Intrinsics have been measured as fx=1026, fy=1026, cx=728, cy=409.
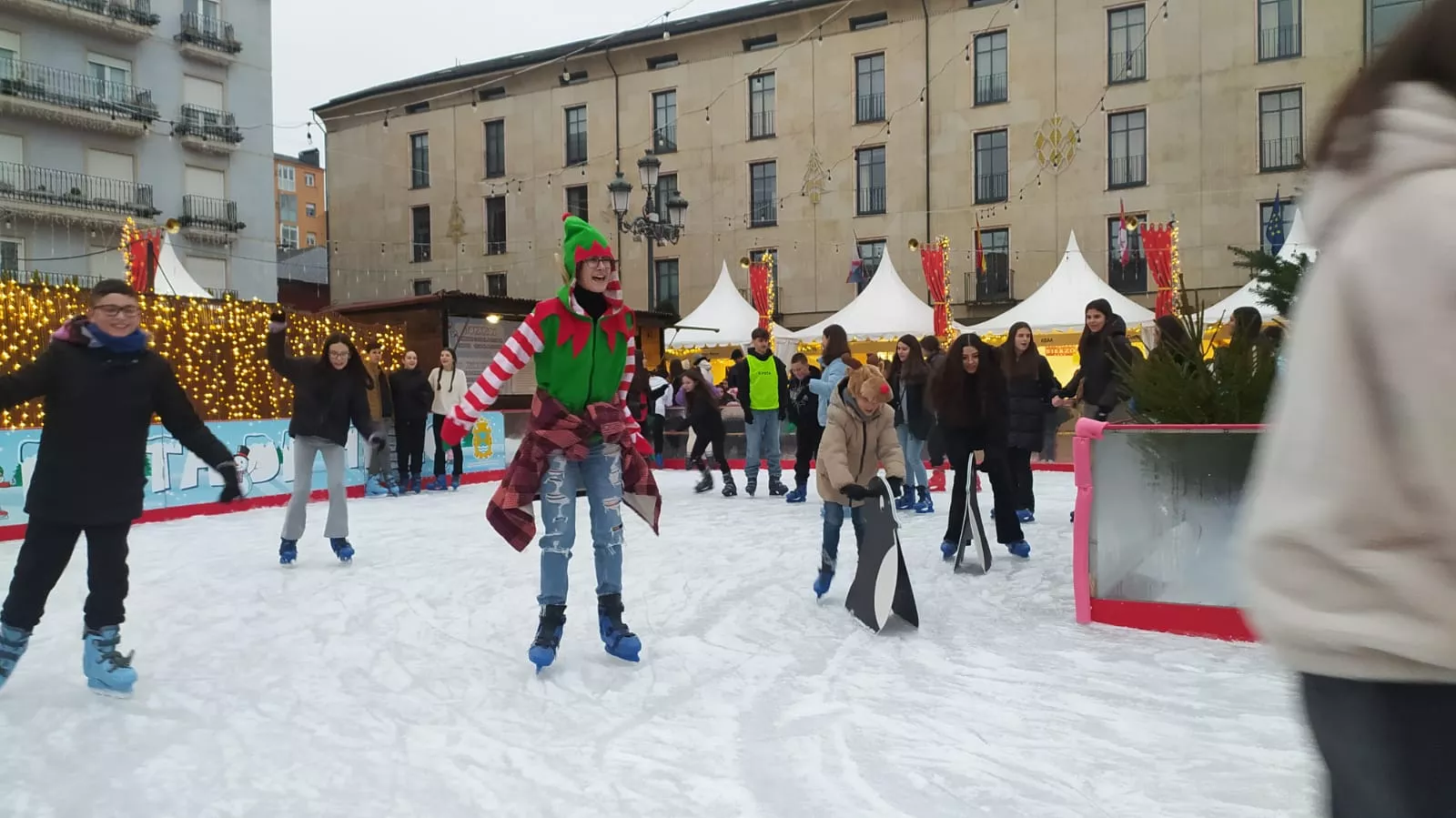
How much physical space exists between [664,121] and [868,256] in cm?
754

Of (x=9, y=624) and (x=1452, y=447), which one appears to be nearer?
(x=1452, y=447)

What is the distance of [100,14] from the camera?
25.6m

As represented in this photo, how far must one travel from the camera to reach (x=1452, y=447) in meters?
0.94

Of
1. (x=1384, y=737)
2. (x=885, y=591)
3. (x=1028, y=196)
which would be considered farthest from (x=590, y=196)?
(x=1384, y=737)

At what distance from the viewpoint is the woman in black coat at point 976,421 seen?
6395 millimetres

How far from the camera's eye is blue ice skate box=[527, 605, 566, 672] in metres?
3.95

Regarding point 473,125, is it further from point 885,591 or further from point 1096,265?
point 885,591

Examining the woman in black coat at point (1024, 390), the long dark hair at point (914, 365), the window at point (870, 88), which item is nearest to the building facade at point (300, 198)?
the window at point (870, 88)

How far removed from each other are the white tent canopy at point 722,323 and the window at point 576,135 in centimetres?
1125

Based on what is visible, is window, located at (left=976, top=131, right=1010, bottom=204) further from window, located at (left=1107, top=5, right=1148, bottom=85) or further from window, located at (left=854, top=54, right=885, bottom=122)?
window, located at (left=1107, top=5, right=1148, bottom=85)

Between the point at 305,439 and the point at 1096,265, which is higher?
the point at 1096,265

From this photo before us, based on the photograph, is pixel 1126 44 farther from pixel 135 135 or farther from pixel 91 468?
pixel 91 468

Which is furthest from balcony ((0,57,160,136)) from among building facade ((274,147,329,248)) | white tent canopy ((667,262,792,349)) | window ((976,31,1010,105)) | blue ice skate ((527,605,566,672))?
building facade ((274,147,329,248))

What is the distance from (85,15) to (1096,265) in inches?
1002
